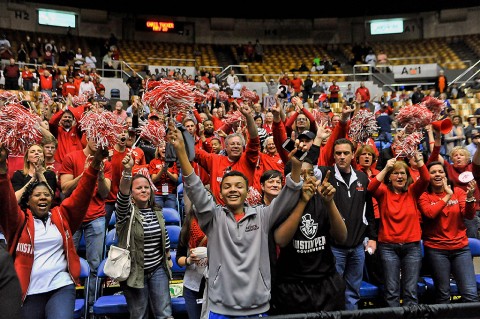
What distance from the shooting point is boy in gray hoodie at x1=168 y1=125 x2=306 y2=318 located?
2848mm

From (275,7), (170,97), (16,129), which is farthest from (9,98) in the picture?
(275,7)

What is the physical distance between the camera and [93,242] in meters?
4.57

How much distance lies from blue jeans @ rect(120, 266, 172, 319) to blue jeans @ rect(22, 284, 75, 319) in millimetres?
584

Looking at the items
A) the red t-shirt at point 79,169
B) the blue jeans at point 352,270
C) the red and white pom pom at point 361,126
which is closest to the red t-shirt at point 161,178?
the red t-shirt at point 79,169

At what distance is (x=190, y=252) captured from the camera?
138 inches

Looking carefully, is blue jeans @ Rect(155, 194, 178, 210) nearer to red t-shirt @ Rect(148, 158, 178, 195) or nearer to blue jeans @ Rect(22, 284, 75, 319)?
red t-shirt @ Rect(148, 158, 178, 195)

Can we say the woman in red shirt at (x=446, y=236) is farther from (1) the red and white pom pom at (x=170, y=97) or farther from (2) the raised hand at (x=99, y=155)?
(2) the raised hand at (x=99, y=155)

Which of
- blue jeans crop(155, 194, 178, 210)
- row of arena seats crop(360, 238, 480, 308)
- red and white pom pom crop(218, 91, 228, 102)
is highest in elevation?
red and white pom pom crop(218, 91, 228, 102)

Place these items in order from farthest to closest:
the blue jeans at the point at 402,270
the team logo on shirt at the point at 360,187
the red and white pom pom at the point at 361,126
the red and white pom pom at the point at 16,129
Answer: the red and white pom pom at the point at 361,126 → the blue jeans at the point at 402,270 → the team logo on shirt at the point at 360,187 → the red and white pom pom at the point at 16,129

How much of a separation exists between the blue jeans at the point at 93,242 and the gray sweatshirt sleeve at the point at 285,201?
2.10m

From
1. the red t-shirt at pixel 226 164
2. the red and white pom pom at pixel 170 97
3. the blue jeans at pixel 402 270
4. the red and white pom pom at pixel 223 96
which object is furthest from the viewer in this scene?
the red and white pom pom at pixel 223 96

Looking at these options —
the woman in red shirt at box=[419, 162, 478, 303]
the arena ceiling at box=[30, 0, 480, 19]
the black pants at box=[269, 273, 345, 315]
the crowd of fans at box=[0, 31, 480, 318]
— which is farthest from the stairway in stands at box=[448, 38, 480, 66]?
the black pants at box=[269, 273, 345, 315]

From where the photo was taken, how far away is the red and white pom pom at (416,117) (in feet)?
15.2

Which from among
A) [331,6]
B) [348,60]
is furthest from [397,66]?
[331,6]
